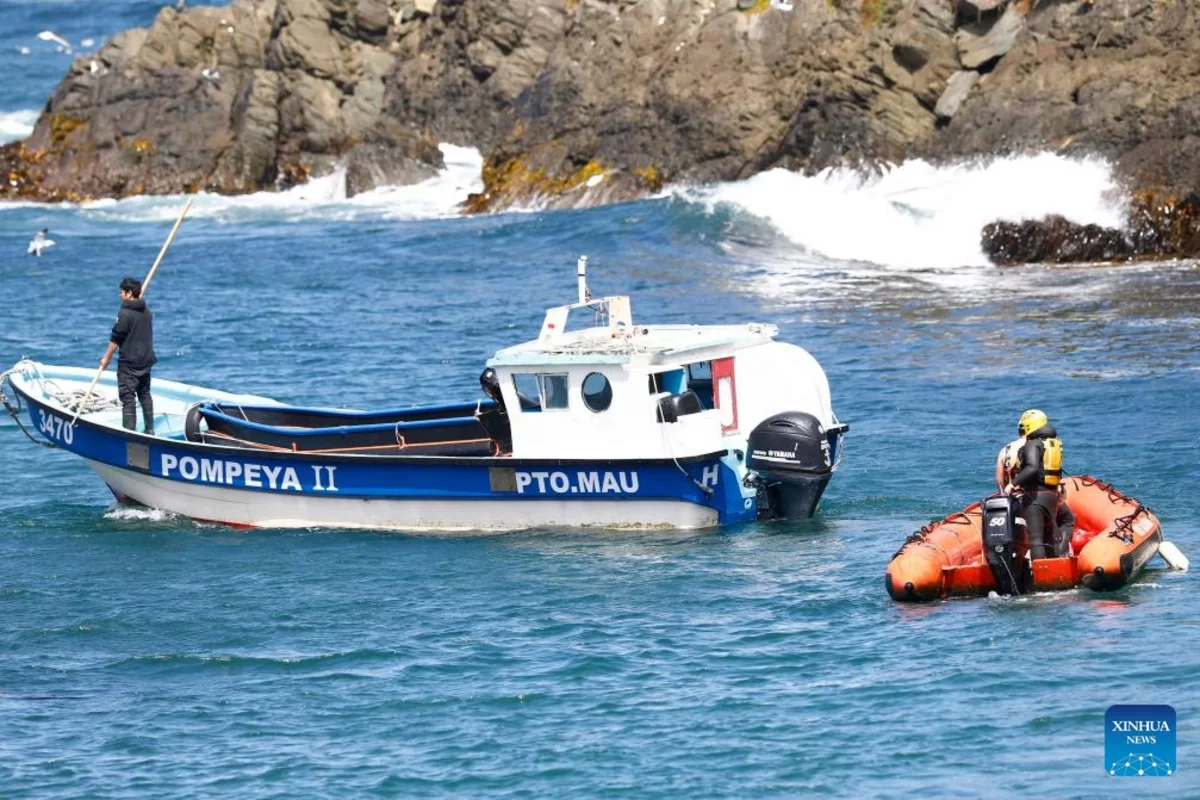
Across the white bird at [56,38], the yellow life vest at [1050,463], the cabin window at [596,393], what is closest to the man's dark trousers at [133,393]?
the cabin window at [596,393]

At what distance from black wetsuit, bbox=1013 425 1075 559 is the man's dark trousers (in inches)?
407

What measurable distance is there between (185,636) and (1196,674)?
8.63 m

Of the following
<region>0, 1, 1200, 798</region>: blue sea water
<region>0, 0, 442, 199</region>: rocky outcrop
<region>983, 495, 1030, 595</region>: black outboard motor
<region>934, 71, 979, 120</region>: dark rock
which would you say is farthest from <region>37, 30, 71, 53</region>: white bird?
<region>983, 495, 1030, 595</region>: black outboard motor

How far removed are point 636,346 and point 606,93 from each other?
91.5ft

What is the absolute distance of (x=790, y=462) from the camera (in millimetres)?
19172

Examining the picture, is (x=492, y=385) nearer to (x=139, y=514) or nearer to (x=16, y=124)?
(x=139, y=514)

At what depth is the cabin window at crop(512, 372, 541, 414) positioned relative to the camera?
1970 centimetres

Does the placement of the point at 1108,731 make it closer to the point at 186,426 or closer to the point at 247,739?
the point at 247,739

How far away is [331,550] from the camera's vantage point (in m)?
19.8

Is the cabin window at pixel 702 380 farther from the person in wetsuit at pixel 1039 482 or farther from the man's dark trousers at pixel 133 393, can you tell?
the man's dark trousers at pixel 133 393

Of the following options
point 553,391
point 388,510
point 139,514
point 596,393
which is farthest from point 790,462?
point 139,514

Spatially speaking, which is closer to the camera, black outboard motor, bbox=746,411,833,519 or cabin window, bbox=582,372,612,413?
black outboard motor, bbox=746,411,833,519

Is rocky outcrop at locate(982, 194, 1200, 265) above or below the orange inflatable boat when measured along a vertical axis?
above

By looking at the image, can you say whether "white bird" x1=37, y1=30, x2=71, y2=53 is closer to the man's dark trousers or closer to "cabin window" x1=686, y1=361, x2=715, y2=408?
the man's dark trousers
